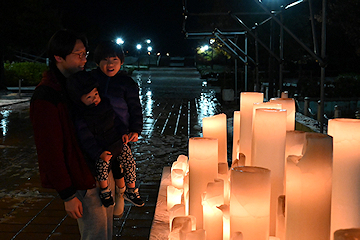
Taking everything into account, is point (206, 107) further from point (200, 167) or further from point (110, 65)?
point (200, 167)

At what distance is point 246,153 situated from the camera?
11.3 feet

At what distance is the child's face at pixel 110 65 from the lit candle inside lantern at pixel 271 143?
4.18 feet

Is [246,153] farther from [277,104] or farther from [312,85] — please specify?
[312,85]

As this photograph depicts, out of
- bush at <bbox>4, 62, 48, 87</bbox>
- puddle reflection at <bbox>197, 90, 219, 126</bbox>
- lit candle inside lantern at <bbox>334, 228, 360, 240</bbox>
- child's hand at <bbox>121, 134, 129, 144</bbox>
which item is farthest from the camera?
bush at <bbox>4, 62, 48, 87</bbox>

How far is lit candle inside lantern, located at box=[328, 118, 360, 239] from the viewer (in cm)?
210

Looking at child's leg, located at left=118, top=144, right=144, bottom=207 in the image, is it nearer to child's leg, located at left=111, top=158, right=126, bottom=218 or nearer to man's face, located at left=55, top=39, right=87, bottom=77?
child's leg, located at left=111, top=158, right=126, bottom=218

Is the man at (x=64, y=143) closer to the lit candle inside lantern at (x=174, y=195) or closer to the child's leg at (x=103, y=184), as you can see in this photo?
the child's leg at (x=103, y=184)

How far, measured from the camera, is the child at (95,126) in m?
2.47

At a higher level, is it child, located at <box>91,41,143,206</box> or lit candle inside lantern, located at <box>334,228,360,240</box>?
child, located at <box>91,41,143,206</box>

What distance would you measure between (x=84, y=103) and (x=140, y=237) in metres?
2.09

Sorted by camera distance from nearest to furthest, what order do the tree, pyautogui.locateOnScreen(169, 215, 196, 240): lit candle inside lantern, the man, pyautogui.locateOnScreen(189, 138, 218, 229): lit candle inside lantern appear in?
1. the man
2. pyautogui.locateOnScreen(169, 215, 196, 240): lit candle inside lantern
3. pyautogui.locateOnScreen(189, 138, 218, 229): lit candle inside lantern
4. the tree

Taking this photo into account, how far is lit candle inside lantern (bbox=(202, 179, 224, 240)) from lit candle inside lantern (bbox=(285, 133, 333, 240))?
61 cm

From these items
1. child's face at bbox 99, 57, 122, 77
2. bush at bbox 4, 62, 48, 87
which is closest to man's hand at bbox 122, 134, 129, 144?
child's face at bbox 99, 57, 122, 77

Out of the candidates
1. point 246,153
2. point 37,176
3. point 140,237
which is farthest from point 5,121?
point 246,153
